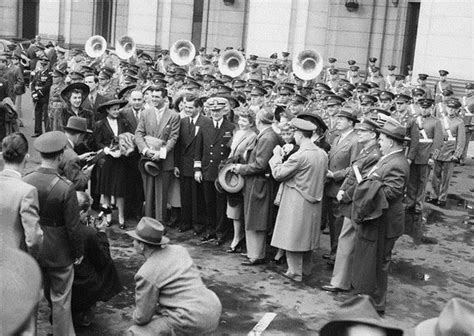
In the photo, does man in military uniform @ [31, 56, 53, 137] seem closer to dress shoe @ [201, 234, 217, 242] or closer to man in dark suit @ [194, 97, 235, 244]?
man in dark suit @ [194, 97, 235, 244]

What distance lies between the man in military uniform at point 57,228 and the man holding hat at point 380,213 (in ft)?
10.8

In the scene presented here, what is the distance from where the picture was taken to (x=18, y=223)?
19.3ft

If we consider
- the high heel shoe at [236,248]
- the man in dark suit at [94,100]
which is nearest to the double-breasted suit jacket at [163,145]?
the man in dark suit at [94,100]

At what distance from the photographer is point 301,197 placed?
896 cm

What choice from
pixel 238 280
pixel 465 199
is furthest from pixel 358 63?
pixel 238 280

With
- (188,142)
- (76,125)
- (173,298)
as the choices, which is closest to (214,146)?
(188,142)

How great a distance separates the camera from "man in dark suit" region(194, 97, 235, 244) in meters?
10.4

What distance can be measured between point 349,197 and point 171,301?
Answer: 3.74 meters

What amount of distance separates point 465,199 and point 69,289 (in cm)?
1028

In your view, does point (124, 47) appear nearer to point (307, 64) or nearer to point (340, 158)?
point (307, 64)

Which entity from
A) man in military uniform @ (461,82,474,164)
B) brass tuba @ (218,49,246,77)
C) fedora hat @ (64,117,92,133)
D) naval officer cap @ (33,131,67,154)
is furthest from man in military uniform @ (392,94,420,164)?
brass tuba @ (218,49,246,77)

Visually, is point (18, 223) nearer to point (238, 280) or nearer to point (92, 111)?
point (238, 280)

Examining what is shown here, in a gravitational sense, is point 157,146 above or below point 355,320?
below

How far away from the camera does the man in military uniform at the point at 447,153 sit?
538 inches
